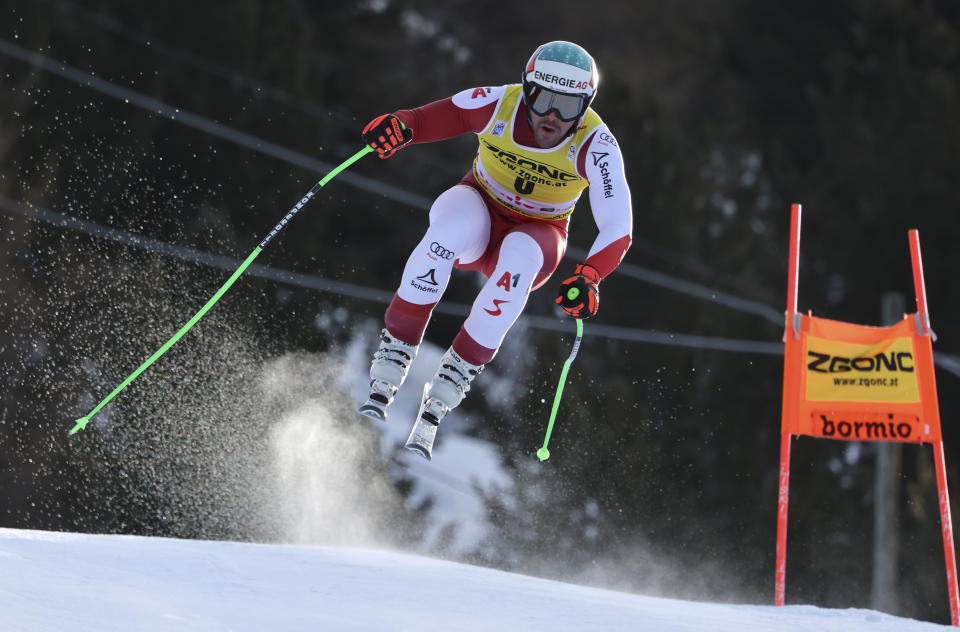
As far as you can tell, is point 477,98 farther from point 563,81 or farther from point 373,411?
point 373,411

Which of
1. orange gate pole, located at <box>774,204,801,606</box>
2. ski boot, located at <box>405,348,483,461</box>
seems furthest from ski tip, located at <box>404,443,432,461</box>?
orange gate pole, located at <box>774,204,801,606</box>

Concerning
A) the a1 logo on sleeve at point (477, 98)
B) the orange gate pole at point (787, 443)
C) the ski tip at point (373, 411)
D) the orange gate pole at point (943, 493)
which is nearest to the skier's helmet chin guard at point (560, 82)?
the a1 logo on sleeve at point (477, 98)

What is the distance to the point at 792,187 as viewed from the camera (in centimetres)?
2162

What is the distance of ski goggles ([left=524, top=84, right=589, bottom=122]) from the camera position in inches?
208

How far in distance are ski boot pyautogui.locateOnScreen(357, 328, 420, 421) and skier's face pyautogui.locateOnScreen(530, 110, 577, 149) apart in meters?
1.09

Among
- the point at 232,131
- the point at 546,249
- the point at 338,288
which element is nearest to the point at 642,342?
the point at 338,288

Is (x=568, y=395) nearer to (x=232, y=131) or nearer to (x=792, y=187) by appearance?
(x=232, y=131)

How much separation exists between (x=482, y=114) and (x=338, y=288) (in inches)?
398

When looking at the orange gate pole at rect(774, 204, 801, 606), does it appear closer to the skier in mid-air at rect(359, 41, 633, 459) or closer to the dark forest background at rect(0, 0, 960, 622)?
the skier in mid-air at rect(359, 41, 633, 459)

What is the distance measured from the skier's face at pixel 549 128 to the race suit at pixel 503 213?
→ 4 cm

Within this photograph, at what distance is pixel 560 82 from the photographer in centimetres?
528

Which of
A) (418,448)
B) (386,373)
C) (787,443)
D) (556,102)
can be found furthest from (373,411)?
(787,443)

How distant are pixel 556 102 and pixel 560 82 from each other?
→ 9 cm

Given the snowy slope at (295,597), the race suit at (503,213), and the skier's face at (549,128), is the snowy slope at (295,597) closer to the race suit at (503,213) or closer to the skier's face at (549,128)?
the race suit at (503,213)
